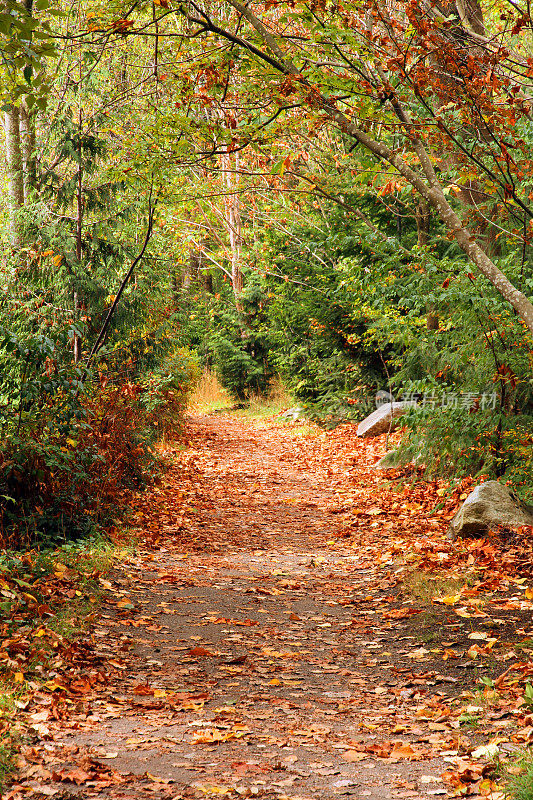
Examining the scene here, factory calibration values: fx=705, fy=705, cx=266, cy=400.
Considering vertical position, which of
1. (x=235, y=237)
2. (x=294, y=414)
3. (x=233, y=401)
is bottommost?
(x=233, y=401)

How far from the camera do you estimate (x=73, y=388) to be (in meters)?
6.79

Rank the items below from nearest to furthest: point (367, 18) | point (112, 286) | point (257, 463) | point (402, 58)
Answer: point (402, 58), point (367, 18), point (112, 286), point (257, 463)

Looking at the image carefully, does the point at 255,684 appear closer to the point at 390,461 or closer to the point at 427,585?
the point at 427,585

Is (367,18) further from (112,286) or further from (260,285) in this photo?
(260,285)

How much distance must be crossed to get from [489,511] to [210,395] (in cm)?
1961

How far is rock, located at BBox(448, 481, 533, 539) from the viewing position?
7043 millimetres

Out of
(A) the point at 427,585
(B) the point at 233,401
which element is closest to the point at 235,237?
(B) the point at 233,401

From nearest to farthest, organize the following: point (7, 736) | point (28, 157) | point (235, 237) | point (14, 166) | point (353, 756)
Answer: point (7, 736) → point (353, 756) → point (28, 157) → point (14, 166) → point (235, 237)

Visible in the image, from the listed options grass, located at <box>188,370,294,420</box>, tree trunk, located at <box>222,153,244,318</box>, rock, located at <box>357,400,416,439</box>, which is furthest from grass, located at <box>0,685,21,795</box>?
tree trunk, located at <box>222,153,244,318</box>

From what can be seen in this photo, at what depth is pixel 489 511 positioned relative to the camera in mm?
7074

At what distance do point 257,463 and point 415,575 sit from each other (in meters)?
7.31

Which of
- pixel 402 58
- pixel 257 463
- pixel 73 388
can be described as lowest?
pixel 257 463

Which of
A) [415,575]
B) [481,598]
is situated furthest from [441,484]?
[481,598]

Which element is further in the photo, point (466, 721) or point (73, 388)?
point (73, 388)
